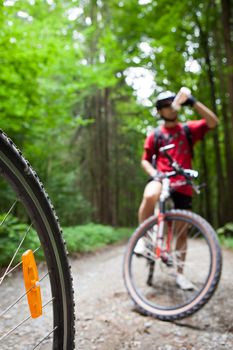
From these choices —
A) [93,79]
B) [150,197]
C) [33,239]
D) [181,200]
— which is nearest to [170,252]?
[150,197]

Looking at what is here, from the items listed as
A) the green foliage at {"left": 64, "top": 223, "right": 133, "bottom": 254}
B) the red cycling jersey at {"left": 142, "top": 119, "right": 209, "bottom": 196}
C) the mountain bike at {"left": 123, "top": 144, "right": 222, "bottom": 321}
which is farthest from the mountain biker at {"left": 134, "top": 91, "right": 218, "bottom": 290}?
the green foliage at {"left": 64, "top": 223, "right": 133, "bottom": 254}

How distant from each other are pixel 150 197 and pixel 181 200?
541mm

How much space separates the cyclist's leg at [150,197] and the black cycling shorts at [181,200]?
1.30ft

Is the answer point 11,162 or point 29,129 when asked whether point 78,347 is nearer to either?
point 11,162

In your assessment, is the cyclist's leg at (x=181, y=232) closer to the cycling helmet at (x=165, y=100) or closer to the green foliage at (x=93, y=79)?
the cycling helmet at (x=165, y=100)

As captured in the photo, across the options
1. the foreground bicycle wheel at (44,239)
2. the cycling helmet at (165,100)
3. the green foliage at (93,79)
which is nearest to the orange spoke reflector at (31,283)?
the foreground bicycle wheel at (44,239)

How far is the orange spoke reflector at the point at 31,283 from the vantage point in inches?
41.8

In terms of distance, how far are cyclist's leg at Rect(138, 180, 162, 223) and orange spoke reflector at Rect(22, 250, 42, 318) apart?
1.96 metres

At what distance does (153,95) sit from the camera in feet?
46.0

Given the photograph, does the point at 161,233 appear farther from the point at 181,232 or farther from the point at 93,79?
the point at 93,79

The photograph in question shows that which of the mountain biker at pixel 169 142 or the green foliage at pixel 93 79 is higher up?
Answer: the green foliage at pixel 93 79

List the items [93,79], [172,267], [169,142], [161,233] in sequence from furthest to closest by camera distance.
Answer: [93,79] < [169,142] < [172,267] < [161,233]

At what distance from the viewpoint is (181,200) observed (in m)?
3.35

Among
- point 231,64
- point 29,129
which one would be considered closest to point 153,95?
point 231,64
